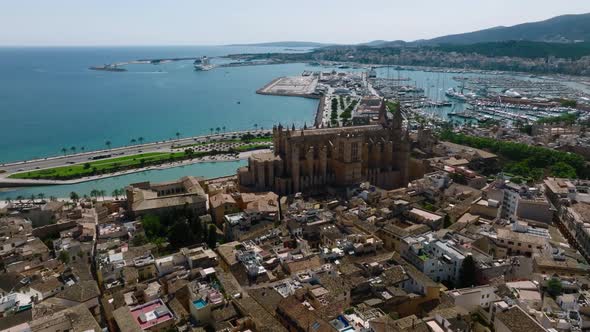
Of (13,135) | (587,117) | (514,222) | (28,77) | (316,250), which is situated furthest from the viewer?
(28,77)

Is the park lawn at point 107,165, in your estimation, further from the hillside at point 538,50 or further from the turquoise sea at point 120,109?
the hillside at point 538,50

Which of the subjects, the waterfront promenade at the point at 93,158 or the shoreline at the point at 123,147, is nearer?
the waterfront promenade at the point at 93,158

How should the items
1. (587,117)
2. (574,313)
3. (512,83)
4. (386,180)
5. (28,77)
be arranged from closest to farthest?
(574,313) < (386,180) < (587,117) < (512,83) < (28,77)

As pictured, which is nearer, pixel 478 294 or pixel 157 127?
pixel 478 294

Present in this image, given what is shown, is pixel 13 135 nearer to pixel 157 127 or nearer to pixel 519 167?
pixel 157 127

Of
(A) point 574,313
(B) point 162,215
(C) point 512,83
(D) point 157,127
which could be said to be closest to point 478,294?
(A) point 574,313

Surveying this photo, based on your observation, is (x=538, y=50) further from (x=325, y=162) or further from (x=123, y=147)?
(x=325, y=162)

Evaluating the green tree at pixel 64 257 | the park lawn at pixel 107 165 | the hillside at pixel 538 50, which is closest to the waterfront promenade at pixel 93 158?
the park lawn at pixel 107 165
